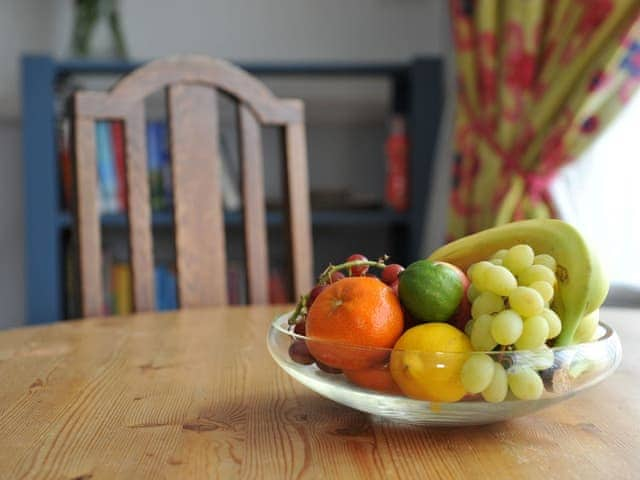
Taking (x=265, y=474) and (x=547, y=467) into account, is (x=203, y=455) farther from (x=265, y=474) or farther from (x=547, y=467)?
(x=547, y=467)

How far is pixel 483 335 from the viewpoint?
0.54 metres

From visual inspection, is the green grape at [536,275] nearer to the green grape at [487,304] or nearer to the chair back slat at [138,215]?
the green grape at [487,304]

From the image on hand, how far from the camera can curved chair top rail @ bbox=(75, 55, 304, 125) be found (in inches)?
49.1

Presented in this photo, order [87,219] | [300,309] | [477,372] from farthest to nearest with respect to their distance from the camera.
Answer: [87,219] < [300,309] < [477,372]

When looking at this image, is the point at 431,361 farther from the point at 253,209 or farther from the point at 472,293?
the point at 253,209

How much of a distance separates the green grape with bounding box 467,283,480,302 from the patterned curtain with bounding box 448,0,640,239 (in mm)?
1163

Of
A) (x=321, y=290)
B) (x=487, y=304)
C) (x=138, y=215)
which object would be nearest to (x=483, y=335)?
(x=487, y=304)

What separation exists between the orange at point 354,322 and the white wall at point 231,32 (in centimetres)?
212

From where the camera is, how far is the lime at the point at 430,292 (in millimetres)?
555

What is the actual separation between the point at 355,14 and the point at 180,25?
57 centimetres

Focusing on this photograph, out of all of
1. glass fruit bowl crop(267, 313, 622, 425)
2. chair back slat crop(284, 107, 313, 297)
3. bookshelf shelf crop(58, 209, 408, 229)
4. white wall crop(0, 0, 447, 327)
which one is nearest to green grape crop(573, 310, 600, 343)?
glass fruit bowl crop(267, 313, 622, 425)

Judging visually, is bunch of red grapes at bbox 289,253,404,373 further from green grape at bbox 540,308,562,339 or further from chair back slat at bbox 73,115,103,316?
chair back slat at bbox 73,115,103,316

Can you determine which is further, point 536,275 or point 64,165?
point 64,165

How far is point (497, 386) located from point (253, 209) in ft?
2.77
